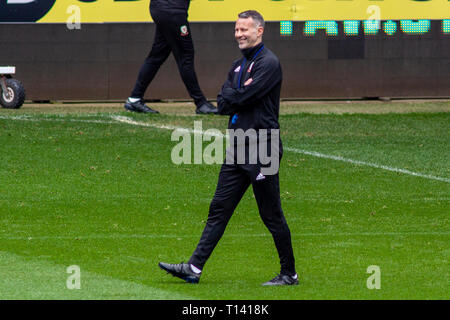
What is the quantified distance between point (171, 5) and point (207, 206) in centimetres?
478

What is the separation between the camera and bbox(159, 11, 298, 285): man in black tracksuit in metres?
7.66

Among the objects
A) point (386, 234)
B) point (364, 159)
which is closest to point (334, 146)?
point (364, 159)

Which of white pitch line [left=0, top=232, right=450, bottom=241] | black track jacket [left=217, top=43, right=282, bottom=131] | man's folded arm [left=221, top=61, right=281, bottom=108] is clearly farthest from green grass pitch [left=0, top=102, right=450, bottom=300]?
man's folded arm [left=221, top=61, right=281, bottom=108]

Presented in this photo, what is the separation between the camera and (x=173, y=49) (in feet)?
50.7

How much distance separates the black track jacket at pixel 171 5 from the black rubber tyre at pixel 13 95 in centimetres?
245

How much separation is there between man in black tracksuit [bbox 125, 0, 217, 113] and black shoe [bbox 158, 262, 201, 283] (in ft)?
25.9

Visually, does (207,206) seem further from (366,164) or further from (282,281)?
(282,281)

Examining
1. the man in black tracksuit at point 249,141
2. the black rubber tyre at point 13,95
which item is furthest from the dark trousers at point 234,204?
the black rubber tyre at point 13,95

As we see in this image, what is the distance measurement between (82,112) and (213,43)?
8.95 ft

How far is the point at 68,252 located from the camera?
29.5 ft

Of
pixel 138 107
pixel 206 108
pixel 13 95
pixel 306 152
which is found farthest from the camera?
pixel 13 95

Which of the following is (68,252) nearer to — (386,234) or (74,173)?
(386,234)

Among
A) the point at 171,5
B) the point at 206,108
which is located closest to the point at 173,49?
the point at 171,5

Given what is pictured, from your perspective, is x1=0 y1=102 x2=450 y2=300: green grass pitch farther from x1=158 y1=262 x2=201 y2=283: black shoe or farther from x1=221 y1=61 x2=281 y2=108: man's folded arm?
x1=221 y1=61 x2=281 y2=108: man's folded arm
